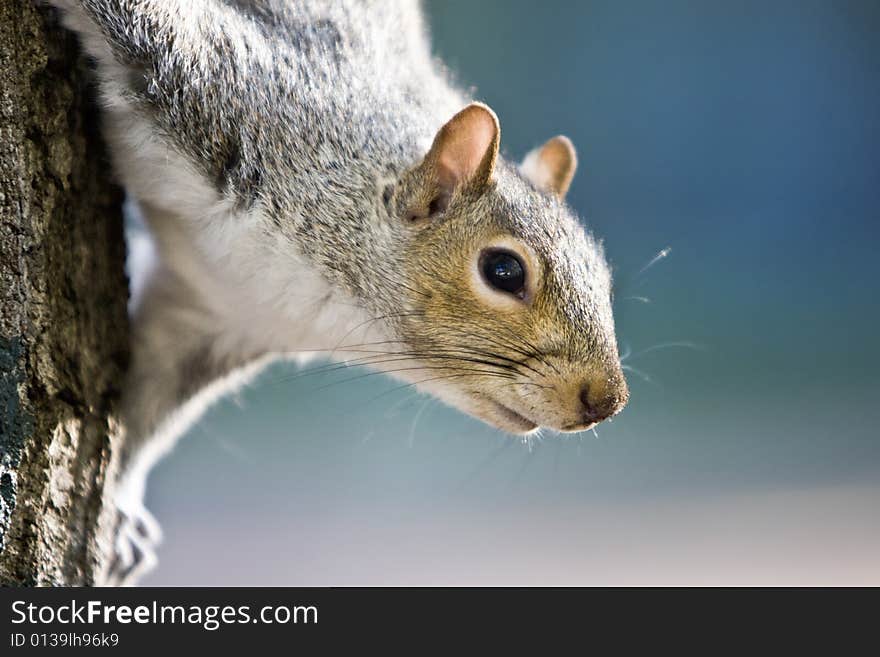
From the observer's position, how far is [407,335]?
1.18 meters

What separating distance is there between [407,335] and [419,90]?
378mm

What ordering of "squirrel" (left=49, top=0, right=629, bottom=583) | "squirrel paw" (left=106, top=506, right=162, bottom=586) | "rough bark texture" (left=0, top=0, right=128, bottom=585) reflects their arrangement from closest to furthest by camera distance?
"rough bark texture" (left=0, top=0, right=128, bottom=585) < "squirrel" (left=49, top=0, right=629, bottom=583) < "squirrel paw" (left=106, top=506, right=162, bottom=586)

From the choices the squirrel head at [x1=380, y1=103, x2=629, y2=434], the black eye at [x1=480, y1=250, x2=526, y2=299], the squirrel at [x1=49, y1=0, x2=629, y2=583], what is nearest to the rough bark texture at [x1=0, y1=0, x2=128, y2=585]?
the squirrel at [x1=49, y1=0, x2=629, y2=583]

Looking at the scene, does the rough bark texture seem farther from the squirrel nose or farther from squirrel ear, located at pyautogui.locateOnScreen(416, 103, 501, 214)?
the squirrel nose

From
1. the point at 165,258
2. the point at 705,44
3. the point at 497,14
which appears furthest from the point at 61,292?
the point at 705,44

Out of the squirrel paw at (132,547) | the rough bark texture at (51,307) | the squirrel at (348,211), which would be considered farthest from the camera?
the squirrel paw at (132,547)

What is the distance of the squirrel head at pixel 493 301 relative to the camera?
1143 mm

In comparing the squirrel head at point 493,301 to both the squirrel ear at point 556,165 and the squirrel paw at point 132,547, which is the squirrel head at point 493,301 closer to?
the squirrel ear at point 556,165

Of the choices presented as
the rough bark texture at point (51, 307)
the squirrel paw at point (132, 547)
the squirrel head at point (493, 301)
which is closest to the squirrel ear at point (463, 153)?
the squirrel head at point (493, 301)

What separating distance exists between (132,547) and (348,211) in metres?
0.60

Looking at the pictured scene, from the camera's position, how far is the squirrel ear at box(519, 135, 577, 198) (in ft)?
4.57

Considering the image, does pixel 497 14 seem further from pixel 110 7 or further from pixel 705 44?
pixel 110 7

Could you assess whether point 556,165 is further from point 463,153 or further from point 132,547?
point 132,547

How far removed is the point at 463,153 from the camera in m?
1.15
